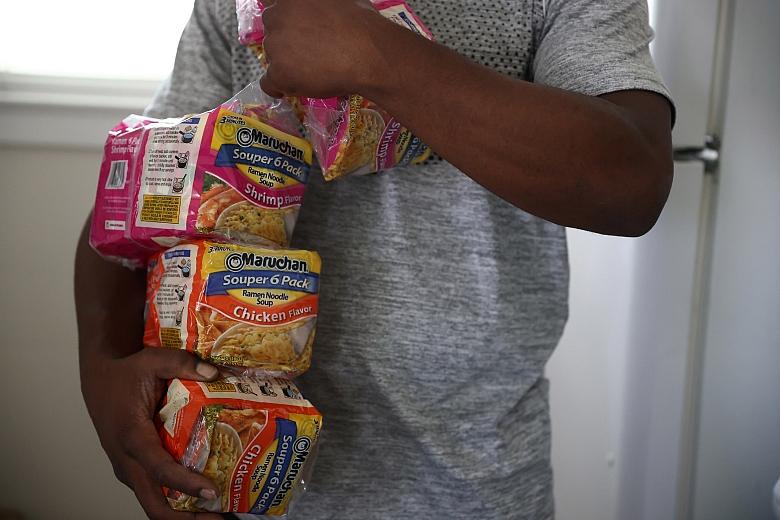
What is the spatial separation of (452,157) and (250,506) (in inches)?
13.2

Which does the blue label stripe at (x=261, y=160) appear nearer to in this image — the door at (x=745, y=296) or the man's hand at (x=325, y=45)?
the man's hand at (x=325, y=45)

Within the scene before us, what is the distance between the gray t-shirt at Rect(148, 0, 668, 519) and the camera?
777mm

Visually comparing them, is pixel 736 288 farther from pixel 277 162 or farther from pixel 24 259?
pixel 24 259

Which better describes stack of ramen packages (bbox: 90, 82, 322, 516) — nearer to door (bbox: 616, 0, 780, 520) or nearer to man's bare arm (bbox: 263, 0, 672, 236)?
man's bare arm (bbox: 263, 0, 672, 236)

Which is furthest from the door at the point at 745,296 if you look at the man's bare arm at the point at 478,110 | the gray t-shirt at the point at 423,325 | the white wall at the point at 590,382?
the man's bare arm at the point at 478,110

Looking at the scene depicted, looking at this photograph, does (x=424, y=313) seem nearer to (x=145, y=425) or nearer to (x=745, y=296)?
(x=145, y=425)

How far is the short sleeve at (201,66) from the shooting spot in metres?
0.81

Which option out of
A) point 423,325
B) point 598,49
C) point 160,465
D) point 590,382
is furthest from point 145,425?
point 590,382

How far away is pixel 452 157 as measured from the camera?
0.57m

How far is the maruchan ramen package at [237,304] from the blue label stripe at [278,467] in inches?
2.2

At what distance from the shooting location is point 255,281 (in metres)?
0.62

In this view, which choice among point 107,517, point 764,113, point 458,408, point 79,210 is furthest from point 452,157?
point 107,517

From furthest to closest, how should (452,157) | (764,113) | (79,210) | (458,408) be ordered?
(79,210) → (764,113) → (458,408) → (452,157)

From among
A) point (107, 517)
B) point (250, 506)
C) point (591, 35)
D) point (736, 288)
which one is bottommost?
point (107, 517)
